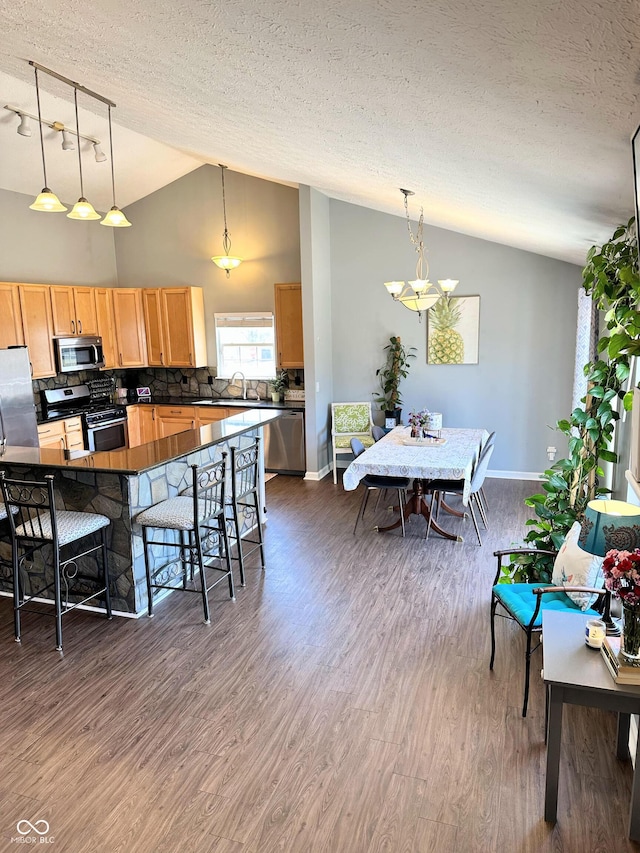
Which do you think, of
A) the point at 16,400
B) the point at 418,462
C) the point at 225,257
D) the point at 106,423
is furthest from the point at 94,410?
the point at 418,462

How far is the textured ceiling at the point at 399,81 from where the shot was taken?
4.15 ft

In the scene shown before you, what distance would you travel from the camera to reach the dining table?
4.82m

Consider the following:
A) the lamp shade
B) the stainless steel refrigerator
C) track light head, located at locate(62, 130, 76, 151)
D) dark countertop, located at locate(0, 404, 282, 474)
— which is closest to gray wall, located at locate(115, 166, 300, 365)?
track light head, located at locate(62, 130, 76, 151)

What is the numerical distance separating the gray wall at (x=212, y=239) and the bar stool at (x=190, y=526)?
386 cm

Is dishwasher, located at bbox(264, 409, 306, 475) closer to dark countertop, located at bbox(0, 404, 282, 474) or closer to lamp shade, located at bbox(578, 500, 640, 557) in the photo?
dark countertop, located at bbox(0, 404, 282, 474)

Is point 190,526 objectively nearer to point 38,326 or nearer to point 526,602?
point 526,602

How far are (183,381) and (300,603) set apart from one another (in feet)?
16.1

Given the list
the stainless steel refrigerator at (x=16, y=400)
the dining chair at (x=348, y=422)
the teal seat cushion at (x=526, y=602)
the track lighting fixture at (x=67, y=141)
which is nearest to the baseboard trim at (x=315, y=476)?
the dining chair at (x=348, y=422)

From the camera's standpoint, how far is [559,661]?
87.1 inches

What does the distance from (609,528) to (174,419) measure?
639 cm

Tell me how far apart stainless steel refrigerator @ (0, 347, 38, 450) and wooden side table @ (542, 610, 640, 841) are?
5.39 m

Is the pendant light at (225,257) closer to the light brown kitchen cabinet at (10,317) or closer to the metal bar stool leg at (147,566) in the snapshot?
the light brown kitchen cabinet at (10,317)

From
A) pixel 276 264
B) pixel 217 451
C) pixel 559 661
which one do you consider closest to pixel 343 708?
pixel 559 661

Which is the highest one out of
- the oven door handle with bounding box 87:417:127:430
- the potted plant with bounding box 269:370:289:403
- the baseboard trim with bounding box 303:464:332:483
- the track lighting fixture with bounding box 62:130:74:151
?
the track lighting fixture with bounding box 62:130:74:151
